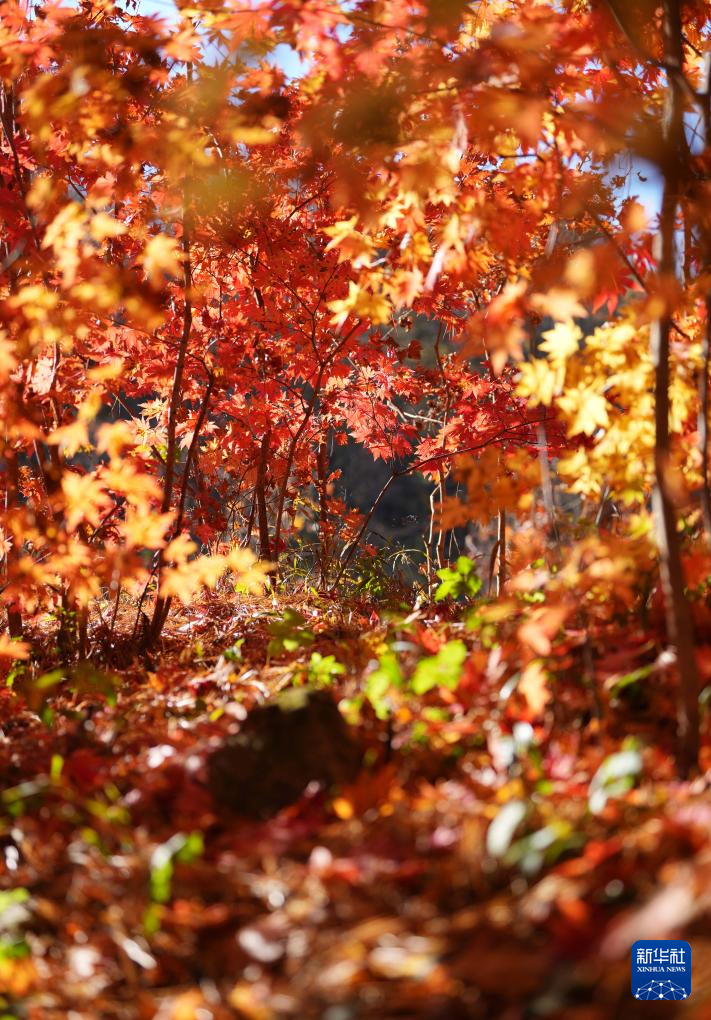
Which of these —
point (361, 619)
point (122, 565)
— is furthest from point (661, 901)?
point (361, 619)

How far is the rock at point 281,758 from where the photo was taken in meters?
2.04

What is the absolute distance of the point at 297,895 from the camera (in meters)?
1.63

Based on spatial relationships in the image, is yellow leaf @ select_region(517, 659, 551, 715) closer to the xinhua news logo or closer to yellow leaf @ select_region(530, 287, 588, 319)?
the xinhua news logo

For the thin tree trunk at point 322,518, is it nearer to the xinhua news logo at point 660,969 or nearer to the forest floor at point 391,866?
the forest floor at point 391,866

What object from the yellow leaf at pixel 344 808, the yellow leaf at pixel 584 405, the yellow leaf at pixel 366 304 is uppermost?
the yellow leaf at pixel 366 304

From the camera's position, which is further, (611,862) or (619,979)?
(611,862)

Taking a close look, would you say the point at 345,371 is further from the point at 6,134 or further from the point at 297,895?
the point at 297,895

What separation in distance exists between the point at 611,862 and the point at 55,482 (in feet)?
10.0

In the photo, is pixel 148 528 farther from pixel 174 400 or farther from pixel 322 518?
pixel 322 518

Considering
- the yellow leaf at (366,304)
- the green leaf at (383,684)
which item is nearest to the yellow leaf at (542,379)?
the yellow leaf at (366,304)

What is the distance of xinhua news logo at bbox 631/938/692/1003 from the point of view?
4.62 ft

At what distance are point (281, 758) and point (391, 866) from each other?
1.73 feet

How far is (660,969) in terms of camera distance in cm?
145

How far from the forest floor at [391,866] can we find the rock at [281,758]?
31 mm
